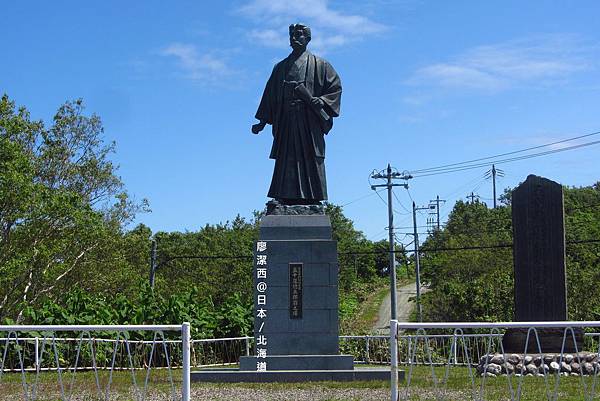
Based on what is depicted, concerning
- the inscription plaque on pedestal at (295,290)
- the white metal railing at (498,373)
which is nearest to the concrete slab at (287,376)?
the white metal railing at (498,373)

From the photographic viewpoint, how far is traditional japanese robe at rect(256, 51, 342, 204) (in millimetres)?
12180

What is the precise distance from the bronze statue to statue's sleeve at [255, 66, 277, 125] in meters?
0.14

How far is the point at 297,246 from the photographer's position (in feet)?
37.9

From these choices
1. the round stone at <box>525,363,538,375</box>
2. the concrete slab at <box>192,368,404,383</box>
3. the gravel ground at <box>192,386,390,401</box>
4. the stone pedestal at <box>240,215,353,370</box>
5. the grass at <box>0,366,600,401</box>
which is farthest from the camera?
the stone pedestal at <box>240,215,353,370</box>

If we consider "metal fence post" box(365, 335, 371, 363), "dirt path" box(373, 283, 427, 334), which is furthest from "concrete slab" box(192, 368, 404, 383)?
"dirt path" box(373, 283, 427, 334)

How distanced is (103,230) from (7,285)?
2.66 meters

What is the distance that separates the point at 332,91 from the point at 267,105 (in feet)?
3.54

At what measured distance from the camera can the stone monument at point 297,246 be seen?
36.4 feet

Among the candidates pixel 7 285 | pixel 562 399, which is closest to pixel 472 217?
pixel 7 285

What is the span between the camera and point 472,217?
160 ft

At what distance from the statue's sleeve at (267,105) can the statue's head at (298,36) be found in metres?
0.54

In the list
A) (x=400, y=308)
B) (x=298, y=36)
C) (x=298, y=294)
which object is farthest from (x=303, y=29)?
(x=400, y=308)

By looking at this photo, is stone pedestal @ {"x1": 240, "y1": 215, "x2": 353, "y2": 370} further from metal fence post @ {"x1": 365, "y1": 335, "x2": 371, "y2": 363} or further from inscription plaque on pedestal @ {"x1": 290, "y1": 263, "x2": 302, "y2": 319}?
metal fence post @ {"x1": 365, "y1": 335, "x2": 371, "y2": 363}

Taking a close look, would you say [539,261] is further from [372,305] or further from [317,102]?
[372,305]
